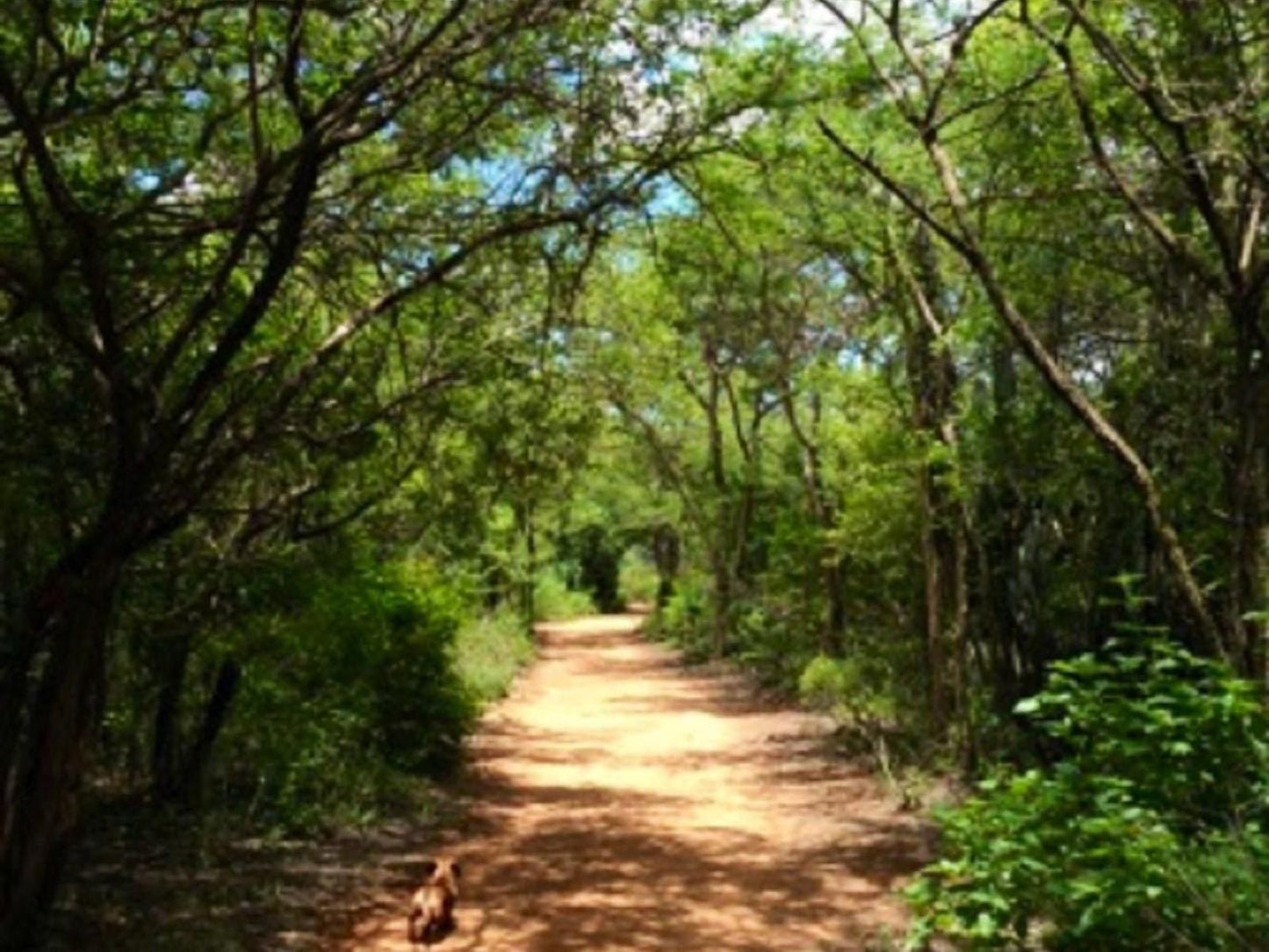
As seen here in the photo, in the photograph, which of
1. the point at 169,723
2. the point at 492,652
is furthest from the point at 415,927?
the point at 492,652

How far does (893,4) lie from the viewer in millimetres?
7277

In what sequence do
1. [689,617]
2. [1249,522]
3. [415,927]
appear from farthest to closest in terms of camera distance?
[689,617], [415,927], [1249,522]

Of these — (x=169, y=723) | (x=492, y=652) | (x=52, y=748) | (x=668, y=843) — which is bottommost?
(x=668, y=843)

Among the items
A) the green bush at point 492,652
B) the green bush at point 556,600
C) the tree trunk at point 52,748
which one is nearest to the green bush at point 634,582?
the green bush at point 556,600

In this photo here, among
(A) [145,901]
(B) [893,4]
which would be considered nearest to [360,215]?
(B) [893,4]

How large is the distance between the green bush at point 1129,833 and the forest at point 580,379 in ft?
0.07

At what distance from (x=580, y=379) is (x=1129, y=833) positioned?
1067 cm

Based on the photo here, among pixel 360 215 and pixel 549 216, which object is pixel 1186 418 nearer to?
pixel 549 216

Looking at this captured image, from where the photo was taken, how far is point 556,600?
138ft

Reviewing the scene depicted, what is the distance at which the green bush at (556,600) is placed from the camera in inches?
1577

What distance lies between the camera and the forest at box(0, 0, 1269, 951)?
5293 mm

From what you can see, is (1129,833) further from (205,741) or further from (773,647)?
(773,647)

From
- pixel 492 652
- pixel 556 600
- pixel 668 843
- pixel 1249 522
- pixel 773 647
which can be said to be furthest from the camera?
pixel 556 600

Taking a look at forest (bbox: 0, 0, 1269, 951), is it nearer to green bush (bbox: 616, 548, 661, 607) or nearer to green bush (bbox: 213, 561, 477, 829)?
green bush (bbox: 213, 561, 477, 829)
